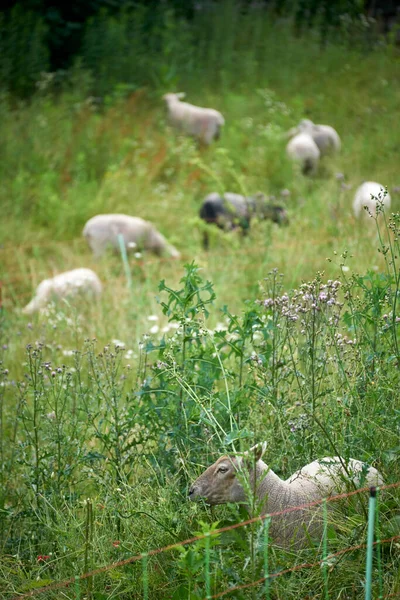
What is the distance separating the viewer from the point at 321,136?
10.1m

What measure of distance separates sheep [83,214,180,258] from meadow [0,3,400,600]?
0.17 meters

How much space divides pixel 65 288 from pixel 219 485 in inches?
145

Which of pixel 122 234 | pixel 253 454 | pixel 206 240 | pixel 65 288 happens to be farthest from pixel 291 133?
pixel 253 454

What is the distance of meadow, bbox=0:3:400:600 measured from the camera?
2.93m

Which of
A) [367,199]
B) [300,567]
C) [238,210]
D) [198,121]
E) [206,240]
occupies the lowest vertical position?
[206,240]

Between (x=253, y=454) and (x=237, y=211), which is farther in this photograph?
(x=237, y=211)

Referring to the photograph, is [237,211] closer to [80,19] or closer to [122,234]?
[122,234]

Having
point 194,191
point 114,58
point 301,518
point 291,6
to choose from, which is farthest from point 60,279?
point 291,6

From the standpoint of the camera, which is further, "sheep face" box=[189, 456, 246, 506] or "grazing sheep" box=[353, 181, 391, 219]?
"grazing sheep" box=[353, 181, 391, 219]

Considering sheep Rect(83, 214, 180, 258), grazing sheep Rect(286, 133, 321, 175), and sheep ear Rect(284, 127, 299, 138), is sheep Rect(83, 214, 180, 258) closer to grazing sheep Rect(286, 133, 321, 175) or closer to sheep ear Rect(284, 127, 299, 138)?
grazing sheep Rect(286, 133, 321, 175)

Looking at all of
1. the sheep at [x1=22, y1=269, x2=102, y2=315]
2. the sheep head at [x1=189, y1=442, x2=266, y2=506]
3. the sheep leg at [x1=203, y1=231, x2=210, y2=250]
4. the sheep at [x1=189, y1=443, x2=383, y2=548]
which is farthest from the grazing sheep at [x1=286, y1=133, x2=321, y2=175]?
the sheep head at [x1=189, y1=442, x2=266, y2=506]

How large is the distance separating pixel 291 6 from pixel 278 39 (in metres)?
1.86

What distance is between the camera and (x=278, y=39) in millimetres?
14133

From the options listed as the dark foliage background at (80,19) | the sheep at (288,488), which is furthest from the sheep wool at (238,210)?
the dark foliage background at (80,19)
